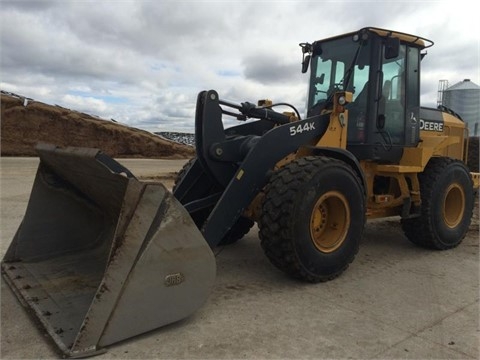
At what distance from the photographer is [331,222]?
4555 mm

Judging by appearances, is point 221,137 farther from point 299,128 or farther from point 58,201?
point 58,201

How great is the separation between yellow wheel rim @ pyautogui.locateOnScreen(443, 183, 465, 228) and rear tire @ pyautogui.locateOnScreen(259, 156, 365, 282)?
85.8 inches

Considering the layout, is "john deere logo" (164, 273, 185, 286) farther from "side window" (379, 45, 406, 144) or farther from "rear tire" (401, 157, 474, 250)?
"rear tire" (401, 157, 474, 250)

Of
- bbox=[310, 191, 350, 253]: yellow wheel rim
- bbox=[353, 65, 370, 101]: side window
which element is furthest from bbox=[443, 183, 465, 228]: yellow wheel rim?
bbox=[310, 191, 350, 253]: yellow wheel rim

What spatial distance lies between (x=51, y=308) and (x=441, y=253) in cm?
457

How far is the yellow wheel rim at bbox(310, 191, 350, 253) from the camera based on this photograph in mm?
4387

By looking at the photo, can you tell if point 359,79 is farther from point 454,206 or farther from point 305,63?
point 454,206

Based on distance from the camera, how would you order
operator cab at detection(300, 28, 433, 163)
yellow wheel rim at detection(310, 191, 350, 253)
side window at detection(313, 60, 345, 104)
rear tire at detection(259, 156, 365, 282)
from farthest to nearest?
side window at detection(313, 60, 345, 104) < operator cab at detection(300, 28, 433, 163) < yellow wheel rim at detection(310, 191, 350, 253) < rear tire at detection(259, 156, 365, 282)

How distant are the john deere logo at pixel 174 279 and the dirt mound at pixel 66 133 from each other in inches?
812

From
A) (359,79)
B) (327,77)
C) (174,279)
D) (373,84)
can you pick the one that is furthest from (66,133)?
(174,279)

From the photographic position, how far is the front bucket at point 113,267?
293 cm

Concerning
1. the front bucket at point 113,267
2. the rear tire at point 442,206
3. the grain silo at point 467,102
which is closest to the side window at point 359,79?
the rear tire at point 442,206

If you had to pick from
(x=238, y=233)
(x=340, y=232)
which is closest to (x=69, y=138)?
(x=238, y=233)

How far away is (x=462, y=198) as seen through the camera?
6.14m
